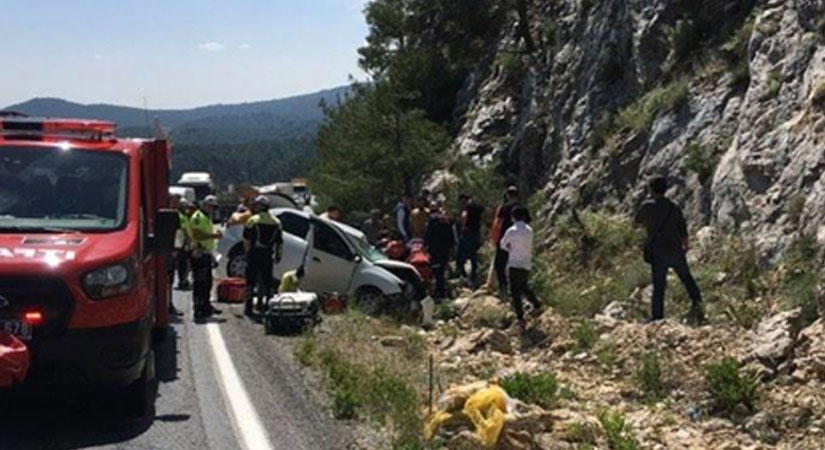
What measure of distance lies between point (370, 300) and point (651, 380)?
630cm

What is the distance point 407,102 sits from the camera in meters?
35.2

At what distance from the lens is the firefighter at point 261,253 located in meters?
13.8

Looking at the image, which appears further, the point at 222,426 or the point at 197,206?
the point at 197,206

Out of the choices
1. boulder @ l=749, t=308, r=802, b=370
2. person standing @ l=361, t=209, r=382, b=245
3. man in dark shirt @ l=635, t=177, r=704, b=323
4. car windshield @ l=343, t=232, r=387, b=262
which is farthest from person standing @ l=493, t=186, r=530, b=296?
person standing @ l=361, t=209, r=382, b=245

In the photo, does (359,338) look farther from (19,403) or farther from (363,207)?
(363,207)

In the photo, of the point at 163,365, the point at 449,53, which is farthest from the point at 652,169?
the point at 449,53

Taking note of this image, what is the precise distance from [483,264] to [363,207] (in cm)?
1007

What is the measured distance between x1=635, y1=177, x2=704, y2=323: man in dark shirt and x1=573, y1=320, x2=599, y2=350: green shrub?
0.92m

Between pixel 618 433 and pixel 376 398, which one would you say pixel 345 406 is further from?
pixel 618 433

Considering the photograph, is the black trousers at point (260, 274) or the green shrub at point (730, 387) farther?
the black trousers at point (260, 274)

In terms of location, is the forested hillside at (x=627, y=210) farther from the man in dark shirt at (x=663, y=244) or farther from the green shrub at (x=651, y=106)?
the man in dark shirt at (x=663, y=244)

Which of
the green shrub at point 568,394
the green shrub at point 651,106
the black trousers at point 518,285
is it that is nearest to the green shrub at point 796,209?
the black trousers at point 518,285

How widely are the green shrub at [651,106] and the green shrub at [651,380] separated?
9.18 meters

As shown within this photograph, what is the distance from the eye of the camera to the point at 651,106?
19.3 metres
